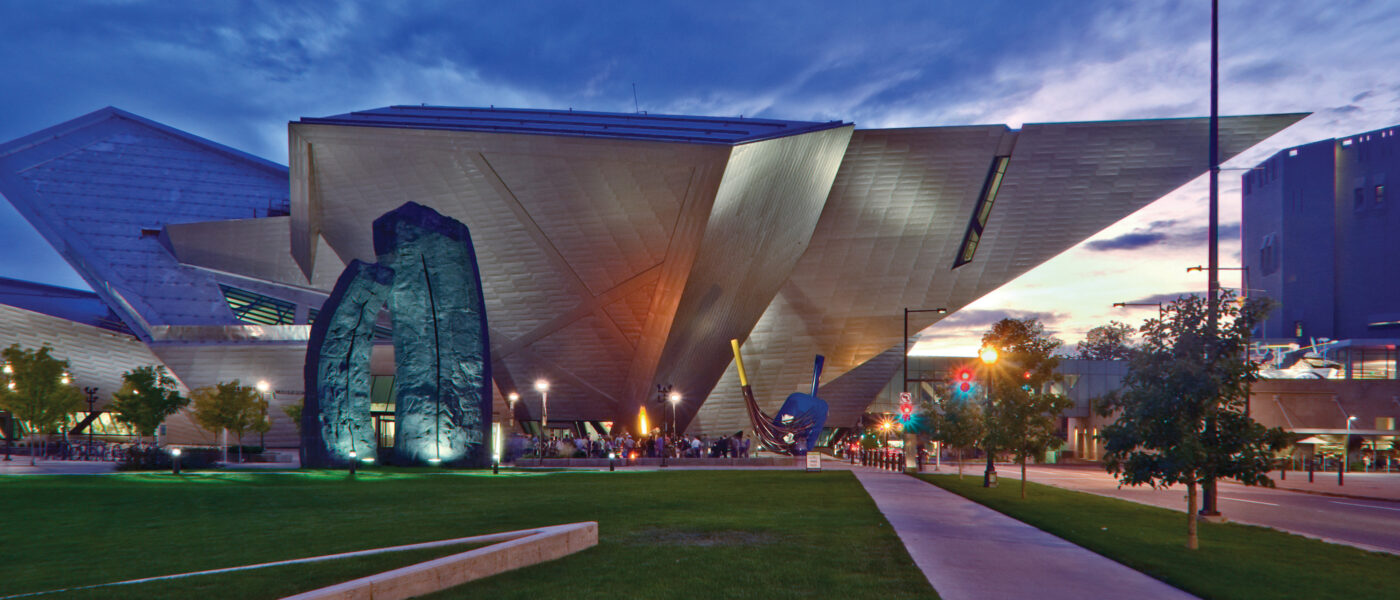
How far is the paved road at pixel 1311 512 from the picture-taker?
585 inches

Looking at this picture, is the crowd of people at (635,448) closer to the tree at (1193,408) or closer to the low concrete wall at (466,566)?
the tree at (1193,408)

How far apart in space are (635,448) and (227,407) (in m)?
18.0

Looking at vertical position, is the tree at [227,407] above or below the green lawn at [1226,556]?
below

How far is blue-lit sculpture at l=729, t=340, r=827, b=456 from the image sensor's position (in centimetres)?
4341

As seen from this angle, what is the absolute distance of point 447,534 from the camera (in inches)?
428

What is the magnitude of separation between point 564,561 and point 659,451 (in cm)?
3041

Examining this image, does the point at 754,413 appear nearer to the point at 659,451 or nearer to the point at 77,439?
the point at 659,451

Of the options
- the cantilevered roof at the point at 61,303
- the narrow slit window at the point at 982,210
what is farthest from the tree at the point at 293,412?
the narrow slit window at the point at 982,210

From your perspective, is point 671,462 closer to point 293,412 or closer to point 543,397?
point 543,397

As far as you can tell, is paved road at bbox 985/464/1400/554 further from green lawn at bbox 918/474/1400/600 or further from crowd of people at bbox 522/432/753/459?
crowd of people at bbox 522/432/753/459

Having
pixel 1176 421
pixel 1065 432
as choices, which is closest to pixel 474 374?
pixel 1176 421

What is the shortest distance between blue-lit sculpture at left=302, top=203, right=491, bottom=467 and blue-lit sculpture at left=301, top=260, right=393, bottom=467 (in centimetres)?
4

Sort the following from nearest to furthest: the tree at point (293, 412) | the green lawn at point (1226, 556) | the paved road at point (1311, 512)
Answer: the green lawn at point (1226, 556), the paved road at point (1311, 512), the tree at point (293, 412)

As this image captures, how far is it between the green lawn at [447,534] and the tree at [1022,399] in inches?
211
